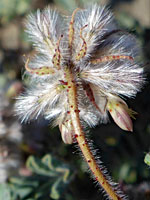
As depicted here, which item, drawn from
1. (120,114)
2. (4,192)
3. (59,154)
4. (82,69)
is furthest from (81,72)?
(59,154)

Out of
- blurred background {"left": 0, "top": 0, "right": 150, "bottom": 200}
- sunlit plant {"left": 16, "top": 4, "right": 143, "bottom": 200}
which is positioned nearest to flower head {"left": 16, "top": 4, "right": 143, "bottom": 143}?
sunlit plant {"left": 16, "top": 4, "right": 143, "bottom": 200}

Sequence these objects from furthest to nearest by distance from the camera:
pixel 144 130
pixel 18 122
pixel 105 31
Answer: pixel 144 130, pixel 18 122, pixel 105 31

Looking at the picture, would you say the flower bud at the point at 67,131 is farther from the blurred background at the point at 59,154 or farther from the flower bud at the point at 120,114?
the blurred background at the point at 59,154

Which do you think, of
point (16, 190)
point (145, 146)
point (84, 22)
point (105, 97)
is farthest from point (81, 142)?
point (145, 146)

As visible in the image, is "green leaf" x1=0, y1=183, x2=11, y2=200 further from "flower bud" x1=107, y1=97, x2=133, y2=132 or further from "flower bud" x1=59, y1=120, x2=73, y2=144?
"flower bud" x1=107, y1=97, x2=133, y2=132

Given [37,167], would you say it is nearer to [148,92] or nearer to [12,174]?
[12,174]

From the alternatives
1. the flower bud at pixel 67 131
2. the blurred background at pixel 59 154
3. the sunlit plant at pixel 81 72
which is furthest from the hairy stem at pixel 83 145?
the blurred background at pixel 59 154
